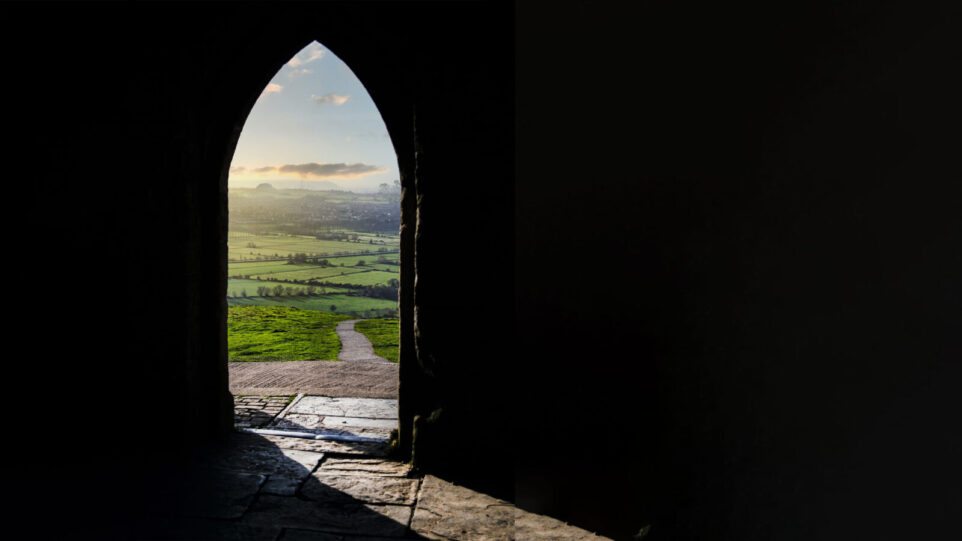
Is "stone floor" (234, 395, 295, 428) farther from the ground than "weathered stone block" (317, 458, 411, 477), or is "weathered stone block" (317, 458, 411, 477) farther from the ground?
"weathered stone block" (317, 458, 411, 477)

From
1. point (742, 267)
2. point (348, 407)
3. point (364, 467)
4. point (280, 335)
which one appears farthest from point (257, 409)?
point (280, 335)

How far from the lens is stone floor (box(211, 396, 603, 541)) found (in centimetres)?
302

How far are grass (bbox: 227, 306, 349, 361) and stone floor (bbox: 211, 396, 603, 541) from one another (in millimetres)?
2742

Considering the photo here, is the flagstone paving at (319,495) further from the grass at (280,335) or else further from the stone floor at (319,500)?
the grass at (280,335)

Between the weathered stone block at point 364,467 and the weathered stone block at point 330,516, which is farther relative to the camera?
the weathered stone block at point 364,467

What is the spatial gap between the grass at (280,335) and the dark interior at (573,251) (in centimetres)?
257

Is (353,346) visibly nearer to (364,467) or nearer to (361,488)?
(364,467)

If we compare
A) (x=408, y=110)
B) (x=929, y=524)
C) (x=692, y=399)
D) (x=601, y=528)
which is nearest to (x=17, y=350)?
(x=408, y=110)

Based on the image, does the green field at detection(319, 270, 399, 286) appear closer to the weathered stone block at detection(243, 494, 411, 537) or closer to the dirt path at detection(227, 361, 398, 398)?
the dirt path at detection(227, 361, 398, 398)

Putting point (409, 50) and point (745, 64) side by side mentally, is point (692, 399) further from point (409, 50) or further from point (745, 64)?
point (409, 50)

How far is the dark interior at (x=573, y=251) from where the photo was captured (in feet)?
7.97

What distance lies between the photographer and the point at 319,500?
337cm

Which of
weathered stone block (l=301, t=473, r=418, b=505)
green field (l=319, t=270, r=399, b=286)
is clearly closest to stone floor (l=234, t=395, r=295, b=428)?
weathered stone block (l=301, t=473, r=418, b=505)

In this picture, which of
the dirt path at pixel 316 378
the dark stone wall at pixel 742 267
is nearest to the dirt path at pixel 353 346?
the dirt path at pixel 316 378
